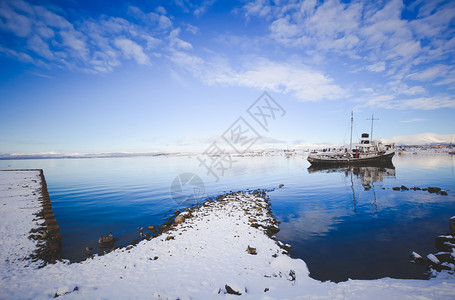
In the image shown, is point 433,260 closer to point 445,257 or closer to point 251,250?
point 445,257

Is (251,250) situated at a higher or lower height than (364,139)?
lower

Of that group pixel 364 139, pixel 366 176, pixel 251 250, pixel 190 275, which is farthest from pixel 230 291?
pixel 364 139

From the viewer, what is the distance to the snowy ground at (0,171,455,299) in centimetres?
643

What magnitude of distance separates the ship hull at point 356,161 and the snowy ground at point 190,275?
6091cm

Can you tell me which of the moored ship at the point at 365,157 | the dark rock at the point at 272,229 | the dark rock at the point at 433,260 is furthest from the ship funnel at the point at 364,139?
the dark rock at the point at 272,229

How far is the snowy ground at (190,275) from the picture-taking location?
21.1 ft

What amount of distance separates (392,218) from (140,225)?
68.1ft

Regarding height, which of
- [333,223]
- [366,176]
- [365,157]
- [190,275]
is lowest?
[333,223]

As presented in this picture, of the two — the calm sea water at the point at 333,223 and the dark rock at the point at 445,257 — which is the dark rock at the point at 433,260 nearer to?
the dark rock at the point at 445,257

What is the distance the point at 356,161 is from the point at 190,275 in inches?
2801

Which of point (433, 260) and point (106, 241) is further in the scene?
point (106, 241)

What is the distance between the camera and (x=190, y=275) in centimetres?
749

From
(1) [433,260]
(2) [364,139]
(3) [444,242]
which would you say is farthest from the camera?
(2) [364,139]

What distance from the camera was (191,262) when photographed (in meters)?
8.46
